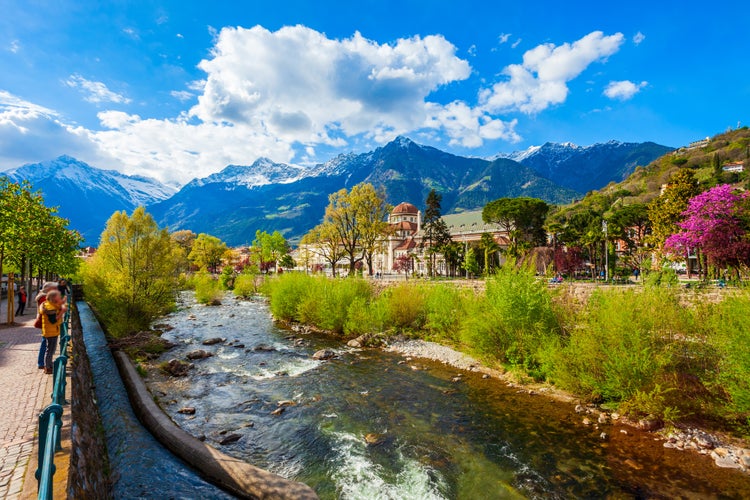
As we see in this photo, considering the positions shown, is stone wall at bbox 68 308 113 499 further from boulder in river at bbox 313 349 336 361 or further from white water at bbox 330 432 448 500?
boulder in river at bbox 313 349 336 361

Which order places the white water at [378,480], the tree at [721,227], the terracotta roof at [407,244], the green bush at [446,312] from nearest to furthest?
the white water at [378,480]
the green bush at [446,312]
the tree at [721,227]
the terracotta roof at [407,244]

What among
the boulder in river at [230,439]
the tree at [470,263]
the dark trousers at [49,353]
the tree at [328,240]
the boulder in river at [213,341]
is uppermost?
the tree at [328,240]

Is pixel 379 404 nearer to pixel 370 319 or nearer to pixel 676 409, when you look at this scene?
pixel 676 409

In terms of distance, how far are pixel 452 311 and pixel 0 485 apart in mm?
20205

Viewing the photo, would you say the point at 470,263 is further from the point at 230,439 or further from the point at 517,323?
the point at 230,439

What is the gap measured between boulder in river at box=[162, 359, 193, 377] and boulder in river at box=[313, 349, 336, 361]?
643 cm

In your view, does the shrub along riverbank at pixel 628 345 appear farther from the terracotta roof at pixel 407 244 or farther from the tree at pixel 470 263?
the terracotta roof at pixel 407 244

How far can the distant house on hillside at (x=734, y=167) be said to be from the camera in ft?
328

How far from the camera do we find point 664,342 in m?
12.1

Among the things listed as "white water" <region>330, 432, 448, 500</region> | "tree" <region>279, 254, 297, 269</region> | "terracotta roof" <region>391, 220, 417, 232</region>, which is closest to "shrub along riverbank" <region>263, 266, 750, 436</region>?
"white water" <region>330, 432, 448, 500</region>

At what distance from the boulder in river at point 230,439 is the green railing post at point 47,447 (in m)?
6.68

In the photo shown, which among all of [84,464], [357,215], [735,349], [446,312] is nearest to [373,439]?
[84,464]

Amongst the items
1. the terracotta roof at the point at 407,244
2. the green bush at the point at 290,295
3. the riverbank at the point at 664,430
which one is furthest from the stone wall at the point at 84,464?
the terracotta roof at the point at 407,244

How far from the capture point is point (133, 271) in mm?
21422
